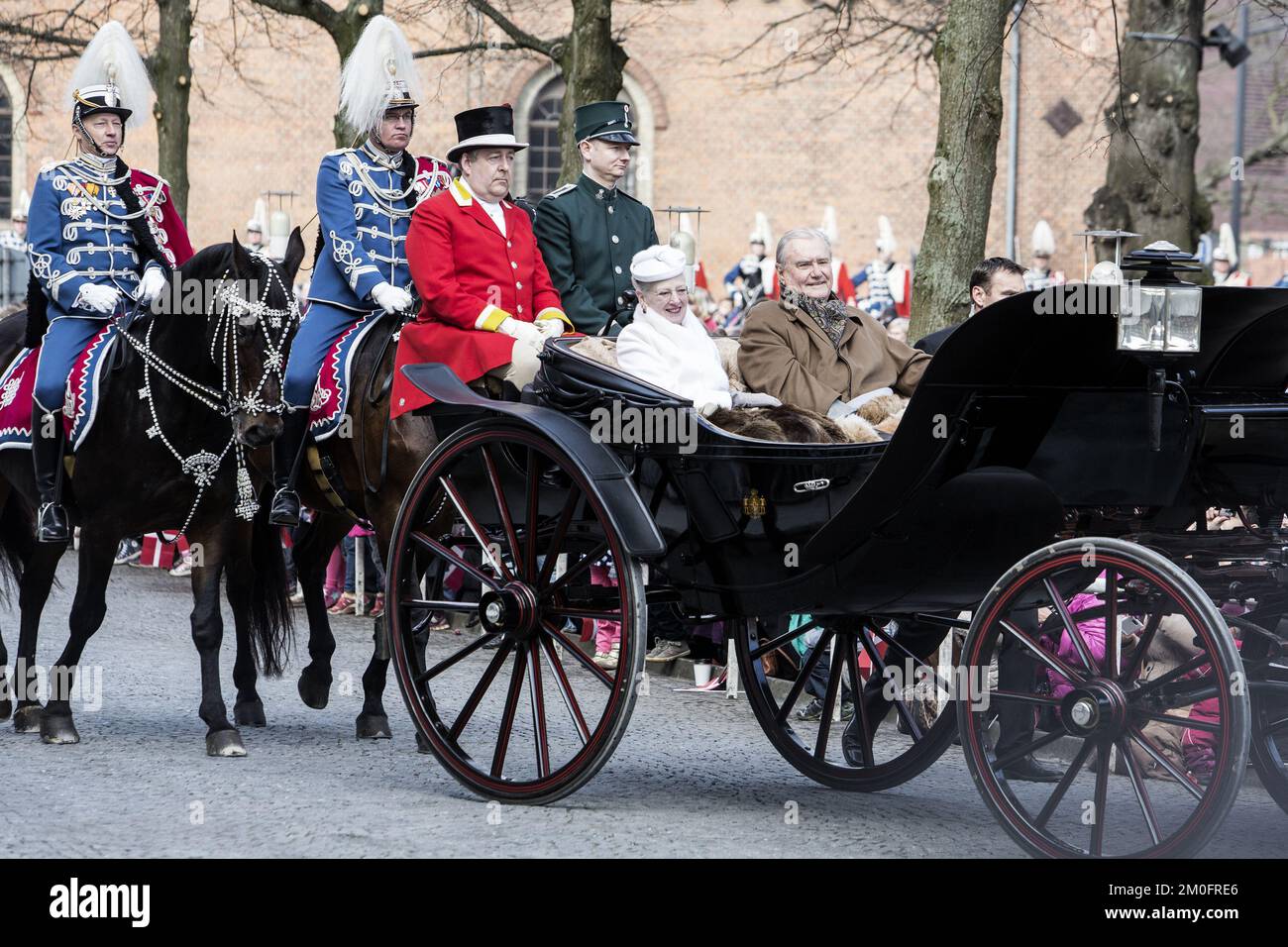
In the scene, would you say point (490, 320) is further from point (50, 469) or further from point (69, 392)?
point (50, 469)

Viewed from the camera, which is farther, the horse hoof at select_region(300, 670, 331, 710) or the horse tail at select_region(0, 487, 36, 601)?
the horse tail at select_region(0, 487, 36, 601)

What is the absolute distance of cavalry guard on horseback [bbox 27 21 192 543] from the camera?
7879mm

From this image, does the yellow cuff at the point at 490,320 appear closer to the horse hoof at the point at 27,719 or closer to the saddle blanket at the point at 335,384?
the saddle blanket at the point at 335,384

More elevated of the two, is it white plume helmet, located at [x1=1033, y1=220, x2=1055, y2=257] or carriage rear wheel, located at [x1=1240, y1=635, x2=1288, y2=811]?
white plume helmet, located at [x1=1033, y1=220, x2=1055, y2=257]

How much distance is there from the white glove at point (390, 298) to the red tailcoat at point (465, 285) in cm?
26

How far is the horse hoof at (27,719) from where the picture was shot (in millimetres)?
7895

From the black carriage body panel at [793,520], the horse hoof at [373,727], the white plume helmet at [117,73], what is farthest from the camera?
the white plume helmet at [117,73]

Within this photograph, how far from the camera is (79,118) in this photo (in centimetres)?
824

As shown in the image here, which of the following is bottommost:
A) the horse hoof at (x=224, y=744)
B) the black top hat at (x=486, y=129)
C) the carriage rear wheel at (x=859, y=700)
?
the horse hoof at (x=224, y=744)

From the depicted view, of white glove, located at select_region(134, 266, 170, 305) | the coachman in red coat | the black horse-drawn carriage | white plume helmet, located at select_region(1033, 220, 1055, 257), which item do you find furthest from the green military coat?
white plume helmet, located at select_region(1033, 220, 1055, 257)

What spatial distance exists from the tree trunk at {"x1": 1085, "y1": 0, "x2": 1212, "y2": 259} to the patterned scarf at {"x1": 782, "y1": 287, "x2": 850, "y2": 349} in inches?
317

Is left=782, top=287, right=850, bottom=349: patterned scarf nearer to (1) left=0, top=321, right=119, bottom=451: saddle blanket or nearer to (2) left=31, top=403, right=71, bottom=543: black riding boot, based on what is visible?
(1) left=0, top=321, right=119, bottom=451: saddle blanket

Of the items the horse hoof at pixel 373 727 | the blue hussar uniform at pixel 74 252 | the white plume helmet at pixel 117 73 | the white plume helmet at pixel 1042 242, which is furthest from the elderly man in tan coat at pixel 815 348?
the white plume helmet at pixel 1042 242

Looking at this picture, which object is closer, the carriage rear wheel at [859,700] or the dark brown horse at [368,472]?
the carriage rear wheel at [859,700]
